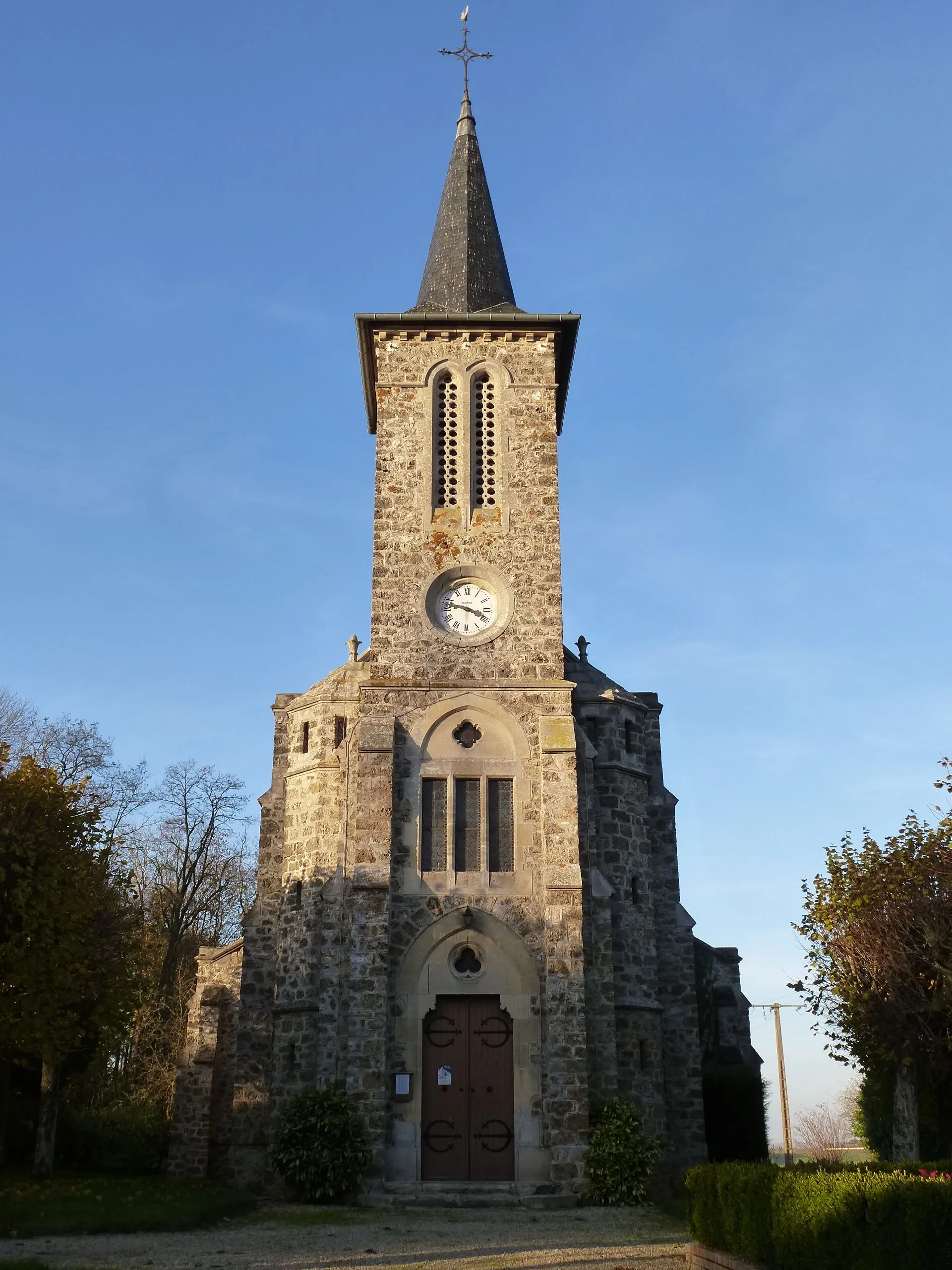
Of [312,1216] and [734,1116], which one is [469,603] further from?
[734,1116]

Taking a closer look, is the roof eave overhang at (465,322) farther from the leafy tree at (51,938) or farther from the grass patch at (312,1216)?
the grass patch at (312,1216)

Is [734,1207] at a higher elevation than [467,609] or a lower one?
lower

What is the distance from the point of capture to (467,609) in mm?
25078

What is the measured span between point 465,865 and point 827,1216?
12.7 meters

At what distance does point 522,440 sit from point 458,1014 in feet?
40.7

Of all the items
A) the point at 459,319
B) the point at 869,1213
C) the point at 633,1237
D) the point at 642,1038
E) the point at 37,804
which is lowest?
the point at 633,1237

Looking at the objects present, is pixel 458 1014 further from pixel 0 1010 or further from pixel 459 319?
Answer: pixel 459 319

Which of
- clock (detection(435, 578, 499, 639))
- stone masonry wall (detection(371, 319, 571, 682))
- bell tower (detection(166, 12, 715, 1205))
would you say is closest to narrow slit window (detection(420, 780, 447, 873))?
bell tower (detection(166, 12, 715, 1205))

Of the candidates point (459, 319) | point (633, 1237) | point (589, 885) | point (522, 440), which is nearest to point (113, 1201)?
point (633, 1237)

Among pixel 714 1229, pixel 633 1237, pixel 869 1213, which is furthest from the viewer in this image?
pixel 633 1237

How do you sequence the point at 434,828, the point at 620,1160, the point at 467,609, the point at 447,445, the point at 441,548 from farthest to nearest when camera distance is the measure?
the point at 447,445 → the point at 441,548 → the point at 467,609 → the point at 434,828 → the point at 620,1160

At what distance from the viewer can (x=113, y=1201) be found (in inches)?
742

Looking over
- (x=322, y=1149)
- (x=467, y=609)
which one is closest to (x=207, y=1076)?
(x=322, y=1149)

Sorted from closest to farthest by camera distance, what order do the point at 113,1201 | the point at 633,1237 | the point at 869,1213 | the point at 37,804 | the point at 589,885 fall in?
the point at 869,1213 < the point at 633,1237 < the point at 113,1201 < the point at 37,804 < the point at 589,885
